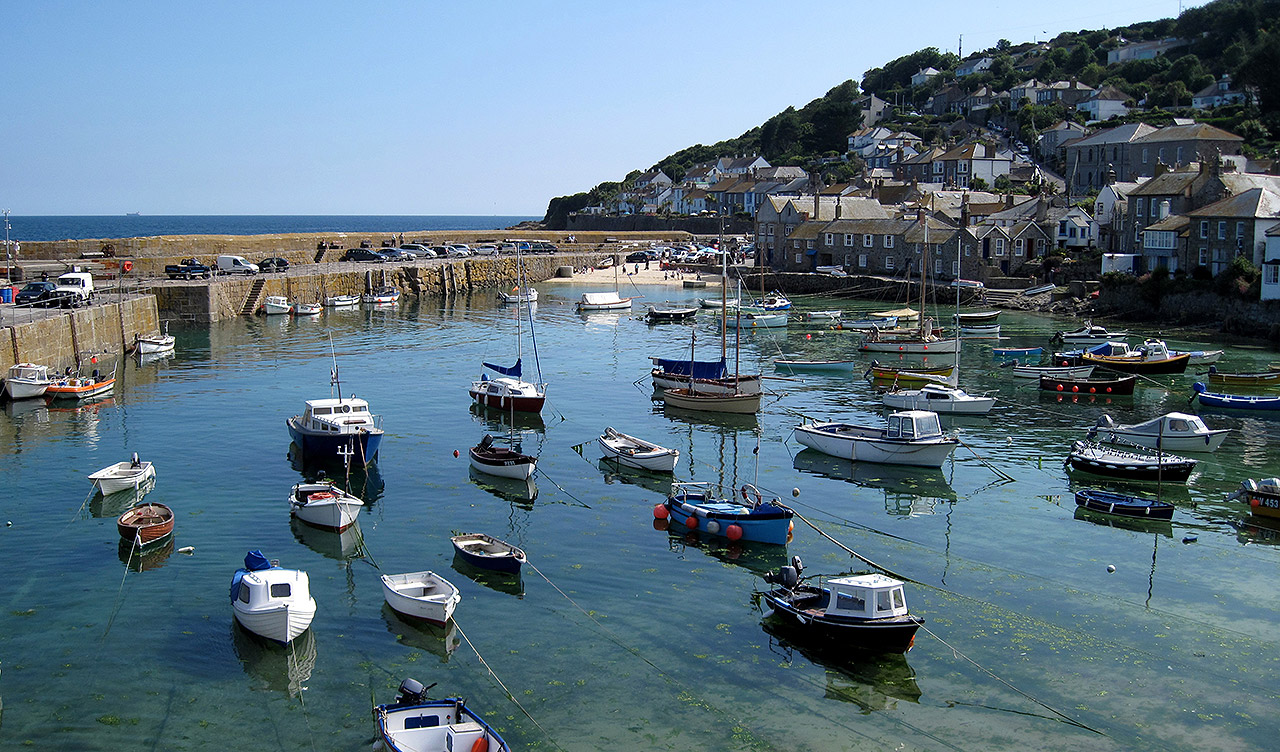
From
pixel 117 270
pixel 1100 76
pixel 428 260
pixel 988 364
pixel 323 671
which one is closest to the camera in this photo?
pixel 323 671

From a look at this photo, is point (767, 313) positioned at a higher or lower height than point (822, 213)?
lower

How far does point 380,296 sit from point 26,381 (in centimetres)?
4581

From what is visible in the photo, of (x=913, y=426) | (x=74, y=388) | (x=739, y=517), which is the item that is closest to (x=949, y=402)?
(x=913, y=426)

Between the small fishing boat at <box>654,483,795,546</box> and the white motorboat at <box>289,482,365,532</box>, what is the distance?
880cm

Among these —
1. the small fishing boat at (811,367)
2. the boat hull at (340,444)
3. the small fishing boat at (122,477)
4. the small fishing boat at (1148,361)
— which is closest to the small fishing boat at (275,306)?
the small fishing boat at (811,367)

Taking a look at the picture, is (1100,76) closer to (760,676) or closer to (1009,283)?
(1009,283)

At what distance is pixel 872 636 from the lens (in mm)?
22578

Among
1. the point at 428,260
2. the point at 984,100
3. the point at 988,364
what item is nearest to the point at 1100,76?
the point at 984,100

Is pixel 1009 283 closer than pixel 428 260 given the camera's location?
Yes

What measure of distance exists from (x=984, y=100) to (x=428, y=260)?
12619 cm

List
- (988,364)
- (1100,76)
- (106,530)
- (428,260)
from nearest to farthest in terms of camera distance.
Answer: (106,530)
(988,364)
(428,260)
(1100,76)

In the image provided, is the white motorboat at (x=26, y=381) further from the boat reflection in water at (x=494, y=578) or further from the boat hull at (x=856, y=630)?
the boat hull at (x=856, y=630)

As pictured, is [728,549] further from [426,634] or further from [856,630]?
[426,634]

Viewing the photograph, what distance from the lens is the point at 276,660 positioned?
73.1 ft
